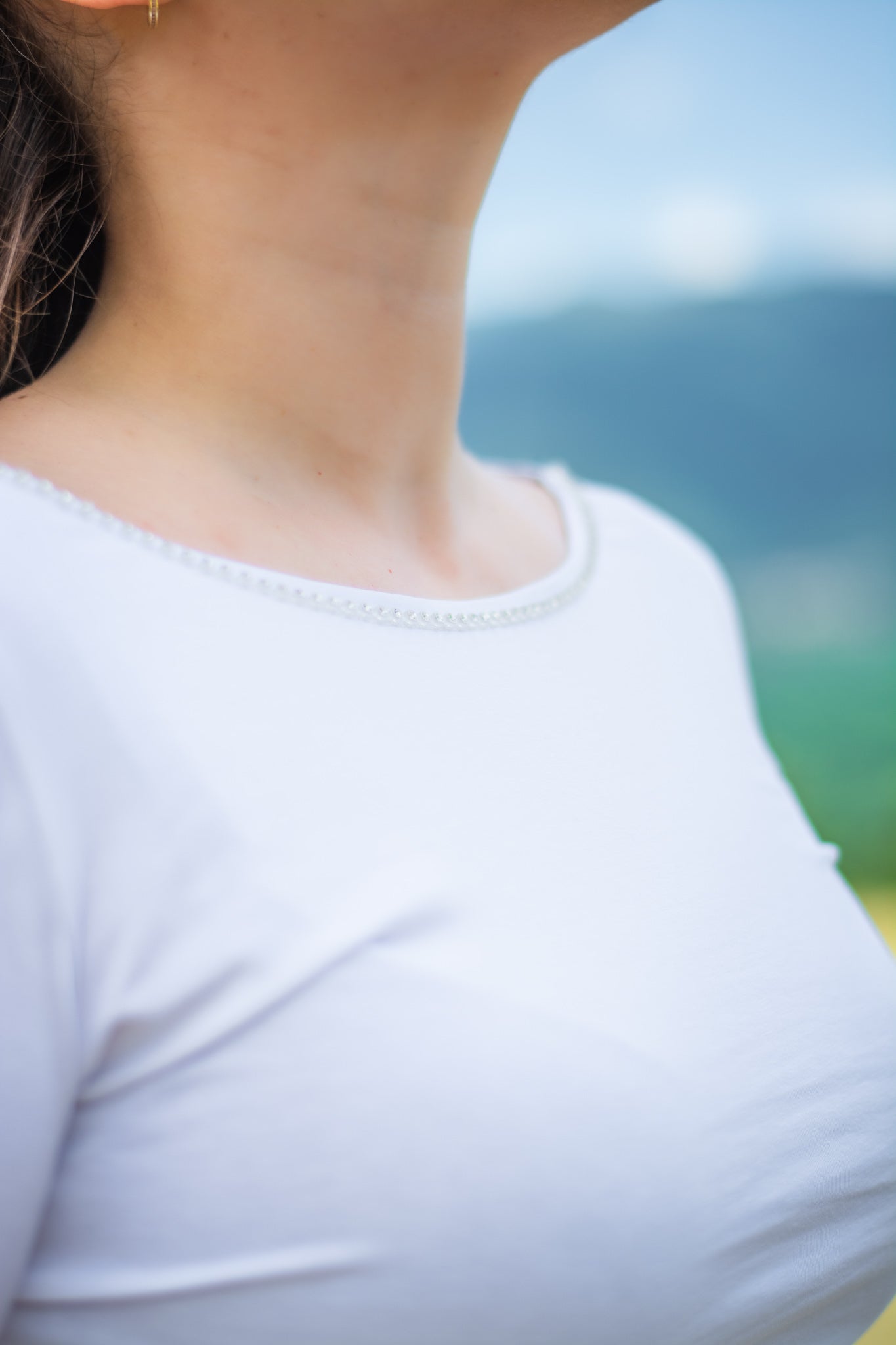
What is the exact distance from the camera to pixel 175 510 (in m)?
0.64

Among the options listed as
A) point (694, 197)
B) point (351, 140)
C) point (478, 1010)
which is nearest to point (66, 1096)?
point (478, 1010)

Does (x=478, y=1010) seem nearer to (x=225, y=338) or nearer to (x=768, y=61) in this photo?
(x=225, y=338)

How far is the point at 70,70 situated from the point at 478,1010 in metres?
0.67

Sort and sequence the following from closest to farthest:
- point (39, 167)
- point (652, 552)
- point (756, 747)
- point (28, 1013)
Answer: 1. point (28, 1013)
2. point (39, 167)
3. point (756, 747)
4. point (652, 552)

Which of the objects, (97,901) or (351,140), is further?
(351,140)

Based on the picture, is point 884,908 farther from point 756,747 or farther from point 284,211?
point 284,211

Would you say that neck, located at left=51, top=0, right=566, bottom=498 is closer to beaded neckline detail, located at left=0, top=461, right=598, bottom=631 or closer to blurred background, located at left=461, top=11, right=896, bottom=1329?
beaded neckline detail, located at left=0, top=461, right=598, bottom=631

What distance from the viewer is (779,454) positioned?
10.2 ft

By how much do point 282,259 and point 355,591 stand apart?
25cm

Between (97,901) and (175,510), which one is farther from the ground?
(175,510)

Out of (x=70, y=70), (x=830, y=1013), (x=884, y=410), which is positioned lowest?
(x=830, y=1013)

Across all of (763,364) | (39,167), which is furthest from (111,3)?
(763,364)

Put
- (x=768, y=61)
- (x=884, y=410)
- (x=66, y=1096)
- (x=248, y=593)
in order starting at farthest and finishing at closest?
1. (x=884, y=410)
2. (x=768, y=61)
3. (x=248, y=593)
4. (x=66, y=1096)

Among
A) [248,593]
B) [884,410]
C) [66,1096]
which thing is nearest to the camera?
[66,1096]
